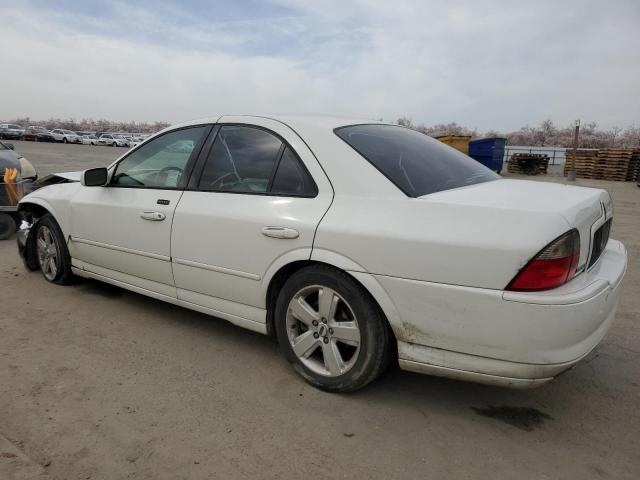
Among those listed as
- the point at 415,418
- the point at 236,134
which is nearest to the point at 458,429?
the point at 415,418

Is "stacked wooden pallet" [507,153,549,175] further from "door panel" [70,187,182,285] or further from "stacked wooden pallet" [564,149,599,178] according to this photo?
"door panel" [70,187,182,285]

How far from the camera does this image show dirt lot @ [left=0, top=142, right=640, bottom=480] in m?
2.19

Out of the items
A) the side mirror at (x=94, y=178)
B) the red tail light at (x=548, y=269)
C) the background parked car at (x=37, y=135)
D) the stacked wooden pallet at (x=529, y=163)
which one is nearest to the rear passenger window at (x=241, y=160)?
the side mirror at (x=94, y=178)

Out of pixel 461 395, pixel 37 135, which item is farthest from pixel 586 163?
pixel 37 135

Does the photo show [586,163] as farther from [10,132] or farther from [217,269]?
[10,132]

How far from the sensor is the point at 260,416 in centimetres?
257

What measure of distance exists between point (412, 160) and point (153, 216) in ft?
5.92

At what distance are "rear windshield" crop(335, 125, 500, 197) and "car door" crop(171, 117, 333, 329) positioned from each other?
324mm

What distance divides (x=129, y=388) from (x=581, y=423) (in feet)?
7.99

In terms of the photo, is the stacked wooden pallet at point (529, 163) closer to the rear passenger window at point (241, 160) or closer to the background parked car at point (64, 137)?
the rear passenger window at point (241, 160)

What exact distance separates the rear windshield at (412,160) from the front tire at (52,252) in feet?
9.46

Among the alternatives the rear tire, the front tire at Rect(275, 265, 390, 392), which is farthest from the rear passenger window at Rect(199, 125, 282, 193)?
the rear tire

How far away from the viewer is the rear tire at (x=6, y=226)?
678 centimetres

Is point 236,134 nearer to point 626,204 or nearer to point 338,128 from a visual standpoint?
point 338,128
